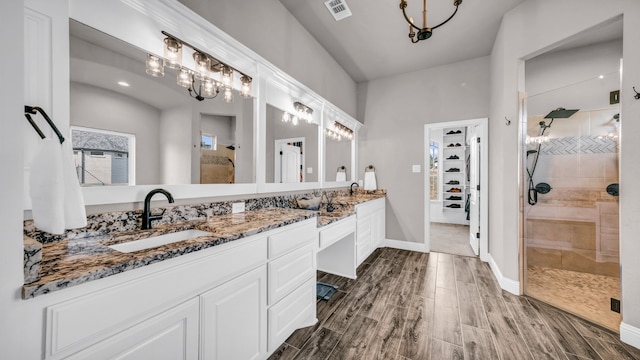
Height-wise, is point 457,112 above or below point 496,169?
above

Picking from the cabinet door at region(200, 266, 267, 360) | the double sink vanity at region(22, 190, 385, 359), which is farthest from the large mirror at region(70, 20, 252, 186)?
the cabinet door at region(200, 266, 267, 360)

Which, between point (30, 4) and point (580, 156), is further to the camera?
point (580, 156)

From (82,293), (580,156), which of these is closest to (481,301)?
(580,156)

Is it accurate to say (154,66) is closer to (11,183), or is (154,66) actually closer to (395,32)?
(11,183)

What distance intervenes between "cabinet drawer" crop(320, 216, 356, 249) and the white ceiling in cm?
228

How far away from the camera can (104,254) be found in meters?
0.88

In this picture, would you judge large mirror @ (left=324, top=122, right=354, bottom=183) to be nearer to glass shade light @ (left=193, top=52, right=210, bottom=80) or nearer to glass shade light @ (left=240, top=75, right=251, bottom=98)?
glass shade light @ (left=240, top=75, right=251, bottom=98)

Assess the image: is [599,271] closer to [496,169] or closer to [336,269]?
[496,169]

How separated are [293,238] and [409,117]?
3218 mm

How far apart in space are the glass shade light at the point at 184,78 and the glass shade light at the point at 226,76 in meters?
0.25

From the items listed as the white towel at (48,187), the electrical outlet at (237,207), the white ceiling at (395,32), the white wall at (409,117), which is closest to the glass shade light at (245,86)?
the electrical outlet at (237,207)

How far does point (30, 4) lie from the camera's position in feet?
3.20

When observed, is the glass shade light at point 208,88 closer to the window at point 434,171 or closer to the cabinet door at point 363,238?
the cabinet door at point 363,238

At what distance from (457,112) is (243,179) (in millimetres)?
3402
